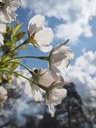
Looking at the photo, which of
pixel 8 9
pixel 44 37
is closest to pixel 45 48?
pixel 44 37

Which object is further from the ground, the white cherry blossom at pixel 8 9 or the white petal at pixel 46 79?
the white cherry blossom at pixel 8 9

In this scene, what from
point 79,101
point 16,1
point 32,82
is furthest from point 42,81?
point 79,101

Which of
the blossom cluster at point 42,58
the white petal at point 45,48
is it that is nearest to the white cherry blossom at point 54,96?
the blossom cluster at point 42,58

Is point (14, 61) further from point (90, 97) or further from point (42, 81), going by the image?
point (90, 97)

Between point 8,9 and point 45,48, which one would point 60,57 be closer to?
point 45,48

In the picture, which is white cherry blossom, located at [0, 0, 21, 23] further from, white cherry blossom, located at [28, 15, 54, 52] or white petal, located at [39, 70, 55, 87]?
white petal, located at [39, 70, 55, 87]

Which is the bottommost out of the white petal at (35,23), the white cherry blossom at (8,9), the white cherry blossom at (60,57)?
the white cherry blossom at (60,57)

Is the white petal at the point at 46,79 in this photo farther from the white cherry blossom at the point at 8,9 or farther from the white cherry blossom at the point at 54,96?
the white cherry blossom at the point at 8,9
